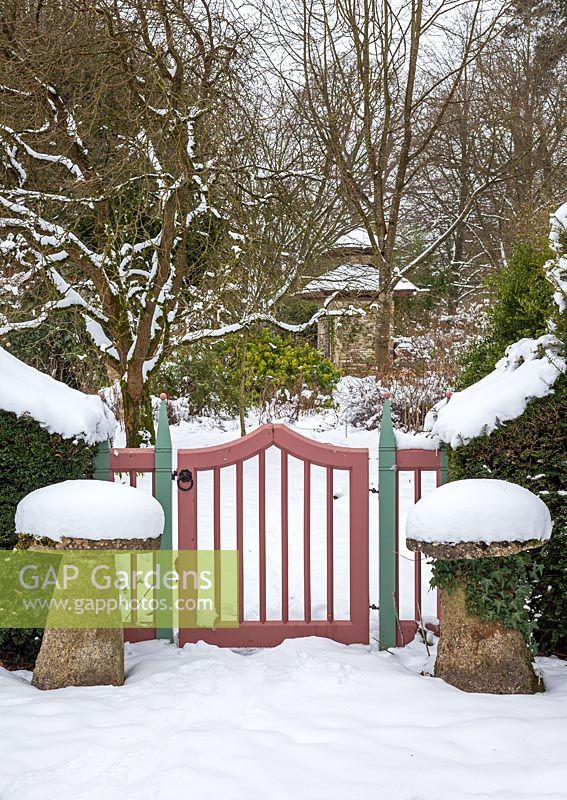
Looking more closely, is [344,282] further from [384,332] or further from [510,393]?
[510,393]

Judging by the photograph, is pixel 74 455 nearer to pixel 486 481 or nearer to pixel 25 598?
pixel 25 598

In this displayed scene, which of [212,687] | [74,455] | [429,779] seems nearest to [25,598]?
[74,455]

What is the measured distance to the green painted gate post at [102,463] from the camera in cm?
382

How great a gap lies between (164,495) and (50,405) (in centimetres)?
77

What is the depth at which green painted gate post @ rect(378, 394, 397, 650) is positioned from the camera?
381 cm

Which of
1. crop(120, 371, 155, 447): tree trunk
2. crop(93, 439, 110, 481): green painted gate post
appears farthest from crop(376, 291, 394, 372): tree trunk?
crop(93, 439, 110, 481): green painted gate post

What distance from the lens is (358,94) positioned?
11.3m

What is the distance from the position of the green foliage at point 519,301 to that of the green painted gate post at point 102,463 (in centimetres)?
236

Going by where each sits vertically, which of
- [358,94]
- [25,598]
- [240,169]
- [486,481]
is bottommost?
[25,598]

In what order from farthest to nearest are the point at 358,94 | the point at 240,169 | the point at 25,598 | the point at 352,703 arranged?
the point at 358,94 → the point at 240,169 → the point at 25,598 → the point at 352,703

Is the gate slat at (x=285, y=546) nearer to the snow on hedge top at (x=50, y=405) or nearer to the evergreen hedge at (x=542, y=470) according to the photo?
the evergreen hedge at (x=542, y=470)

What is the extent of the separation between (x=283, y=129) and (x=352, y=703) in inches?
307

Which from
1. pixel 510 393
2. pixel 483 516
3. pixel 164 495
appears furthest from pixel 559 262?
pixel 164 495

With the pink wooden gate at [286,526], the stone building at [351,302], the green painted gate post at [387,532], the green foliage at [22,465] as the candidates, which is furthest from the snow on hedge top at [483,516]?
the stone building at [351,302]
